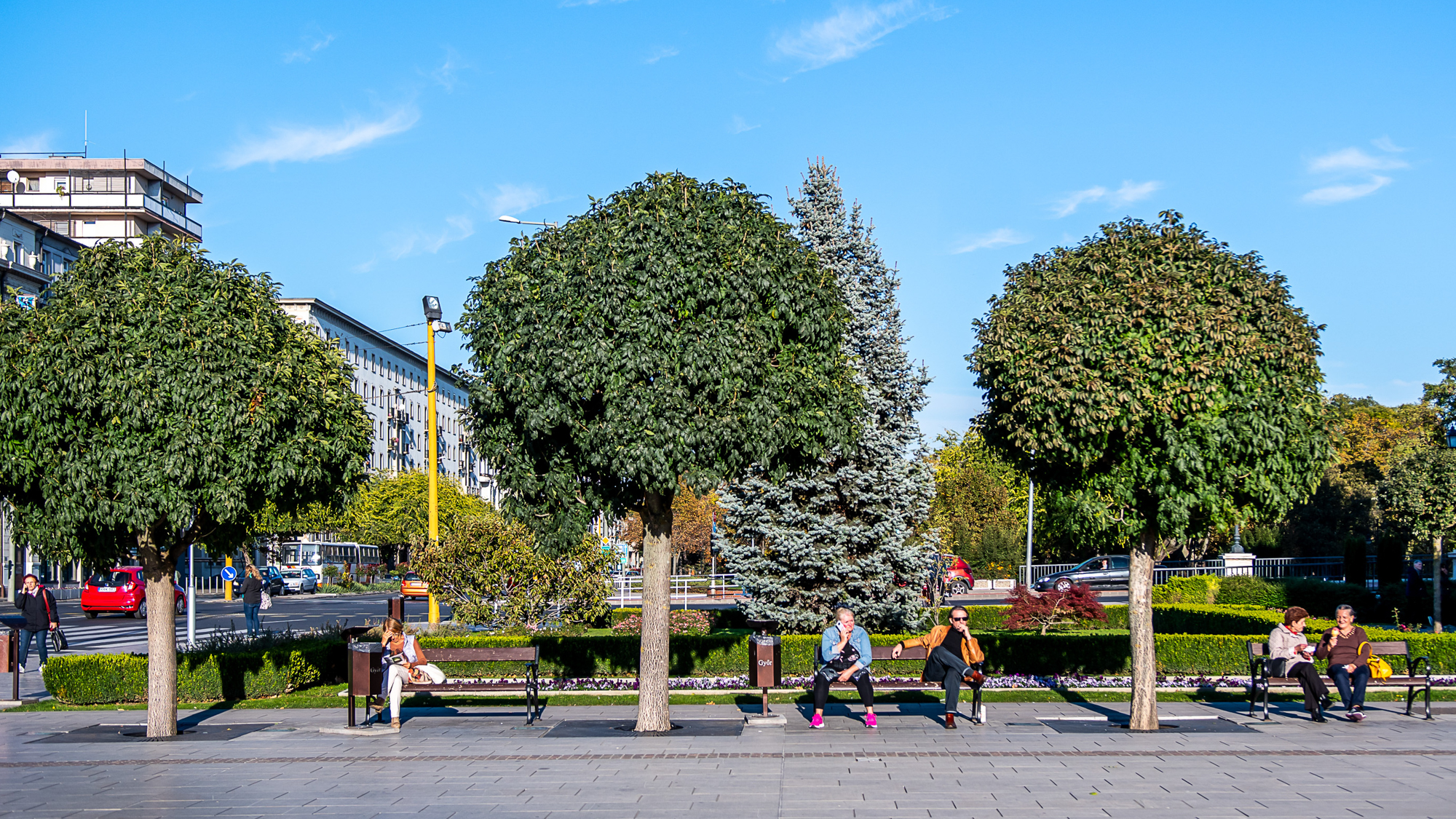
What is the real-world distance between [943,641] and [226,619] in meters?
31.0

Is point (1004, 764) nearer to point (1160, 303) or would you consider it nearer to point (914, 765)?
point (914, 765)

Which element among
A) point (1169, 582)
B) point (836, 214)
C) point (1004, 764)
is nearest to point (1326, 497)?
point (1169, 582)

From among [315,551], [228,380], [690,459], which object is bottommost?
[315,551]

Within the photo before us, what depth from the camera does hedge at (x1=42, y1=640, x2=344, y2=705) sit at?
16.1 m

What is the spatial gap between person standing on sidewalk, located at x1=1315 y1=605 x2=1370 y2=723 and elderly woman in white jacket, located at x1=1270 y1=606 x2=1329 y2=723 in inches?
8.1

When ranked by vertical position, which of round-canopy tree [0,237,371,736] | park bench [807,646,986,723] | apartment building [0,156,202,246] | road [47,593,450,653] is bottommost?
road [47,593,450,653]

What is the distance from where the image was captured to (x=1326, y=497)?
173 feet

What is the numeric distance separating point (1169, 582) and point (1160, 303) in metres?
22.4

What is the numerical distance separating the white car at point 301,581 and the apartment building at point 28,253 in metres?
19.3

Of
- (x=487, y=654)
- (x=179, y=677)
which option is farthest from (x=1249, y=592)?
(x=179, y=677)

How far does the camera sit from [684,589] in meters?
36.4

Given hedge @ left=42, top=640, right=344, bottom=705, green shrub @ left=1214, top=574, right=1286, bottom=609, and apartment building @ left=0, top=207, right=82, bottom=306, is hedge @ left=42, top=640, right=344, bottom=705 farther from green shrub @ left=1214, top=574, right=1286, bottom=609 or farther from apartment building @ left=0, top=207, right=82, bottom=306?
apartment building @ left=0, top=207, right=82, bottom=306

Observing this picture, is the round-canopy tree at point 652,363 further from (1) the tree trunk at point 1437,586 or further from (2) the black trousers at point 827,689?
(1) the tree trunk at point 1437,586

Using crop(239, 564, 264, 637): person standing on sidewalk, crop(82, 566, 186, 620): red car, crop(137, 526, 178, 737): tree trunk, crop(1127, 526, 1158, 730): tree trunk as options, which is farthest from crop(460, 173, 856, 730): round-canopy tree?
crop(82, 566, 186, 620): red car
